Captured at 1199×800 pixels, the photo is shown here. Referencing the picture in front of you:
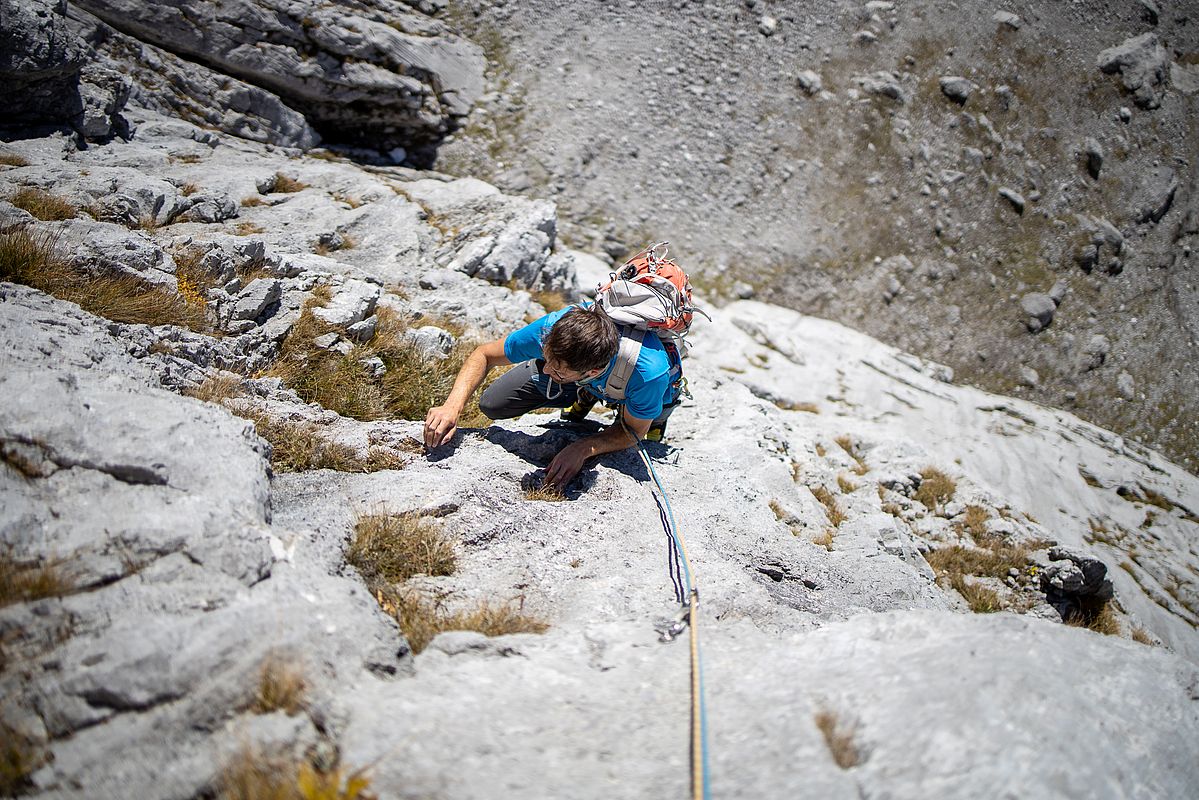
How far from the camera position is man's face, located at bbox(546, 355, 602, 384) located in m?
4.64

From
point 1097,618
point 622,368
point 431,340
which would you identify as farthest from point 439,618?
point 1097,618

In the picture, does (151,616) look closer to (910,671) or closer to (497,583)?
(497,583)

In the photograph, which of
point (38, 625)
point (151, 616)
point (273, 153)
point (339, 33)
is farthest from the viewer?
point (339, 33)

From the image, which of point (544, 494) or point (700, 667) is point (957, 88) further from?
point (700, 667)

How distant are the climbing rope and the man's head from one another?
1.05 m

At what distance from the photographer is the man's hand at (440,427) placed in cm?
524

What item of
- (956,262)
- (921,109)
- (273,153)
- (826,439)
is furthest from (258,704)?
(921,109)

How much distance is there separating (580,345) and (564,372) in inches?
11.9

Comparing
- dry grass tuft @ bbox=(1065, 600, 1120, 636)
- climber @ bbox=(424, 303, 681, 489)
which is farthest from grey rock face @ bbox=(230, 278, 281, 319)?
dry grass tuft @ bbox=(1065, 600, 1120, 636)

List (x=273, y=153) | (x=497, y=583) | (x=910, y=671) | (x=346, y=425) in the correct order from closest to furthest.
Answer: (x=910, y=671)
(x=497, y=583)
(x=346, y=425)
(x=273, y=153)

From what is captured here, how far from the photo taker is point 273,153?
12.6 meters

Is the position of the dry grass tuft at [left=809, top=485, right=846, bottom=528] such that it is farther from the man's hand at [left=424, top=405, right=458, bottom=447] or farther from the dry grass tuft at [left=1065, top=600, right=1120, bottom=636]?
the man's hand at [left=424, top=405, right=458, bottom=447]

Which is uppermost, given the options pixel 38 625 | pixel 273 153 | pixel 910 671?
pixel 910 671

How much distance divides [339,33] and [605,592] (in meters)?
14.8
